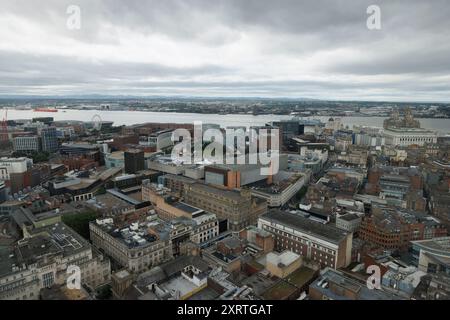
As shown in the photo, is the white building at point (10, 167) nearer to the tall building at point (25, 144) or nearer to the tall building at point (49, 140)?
the tall building at point (25, 144)

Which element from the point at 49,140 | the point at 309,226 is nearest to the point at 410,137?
the point at 309,226

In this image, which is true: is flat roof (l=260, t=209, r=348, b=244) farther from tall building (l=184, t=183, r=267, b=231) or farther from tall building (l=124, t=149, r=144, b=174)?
tall building (l=124, t=149, r=144, b=174)

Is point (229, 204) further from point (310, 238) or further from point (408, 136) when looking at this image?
point (408, 136)

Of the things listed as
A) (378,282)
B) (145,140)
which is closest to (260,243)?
(378,282)

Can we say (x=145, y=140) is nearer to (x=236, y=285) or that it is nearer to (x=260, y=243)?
(x=260, y=243)

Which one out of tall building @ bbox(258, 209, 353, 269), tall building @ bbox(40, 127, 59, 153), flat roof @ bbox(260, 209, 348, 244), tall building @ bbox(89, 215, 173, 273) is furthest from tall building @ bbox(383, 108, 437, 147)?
tall building @ bbox(40, 127, 59, 153)

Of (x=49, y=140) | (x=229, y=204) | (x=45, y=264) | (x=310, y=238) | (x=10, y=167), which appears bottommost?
(x=310, y=238)

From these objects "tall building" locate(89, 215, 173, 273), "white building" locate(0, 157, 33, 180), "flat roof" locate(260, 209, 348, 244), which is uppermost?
"white building" locate(0, 157, 33, 180)

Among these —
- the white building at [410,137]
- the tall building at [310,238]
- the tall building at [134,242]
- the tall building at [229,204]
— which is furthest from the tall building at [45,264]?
the white building at [410,137]
